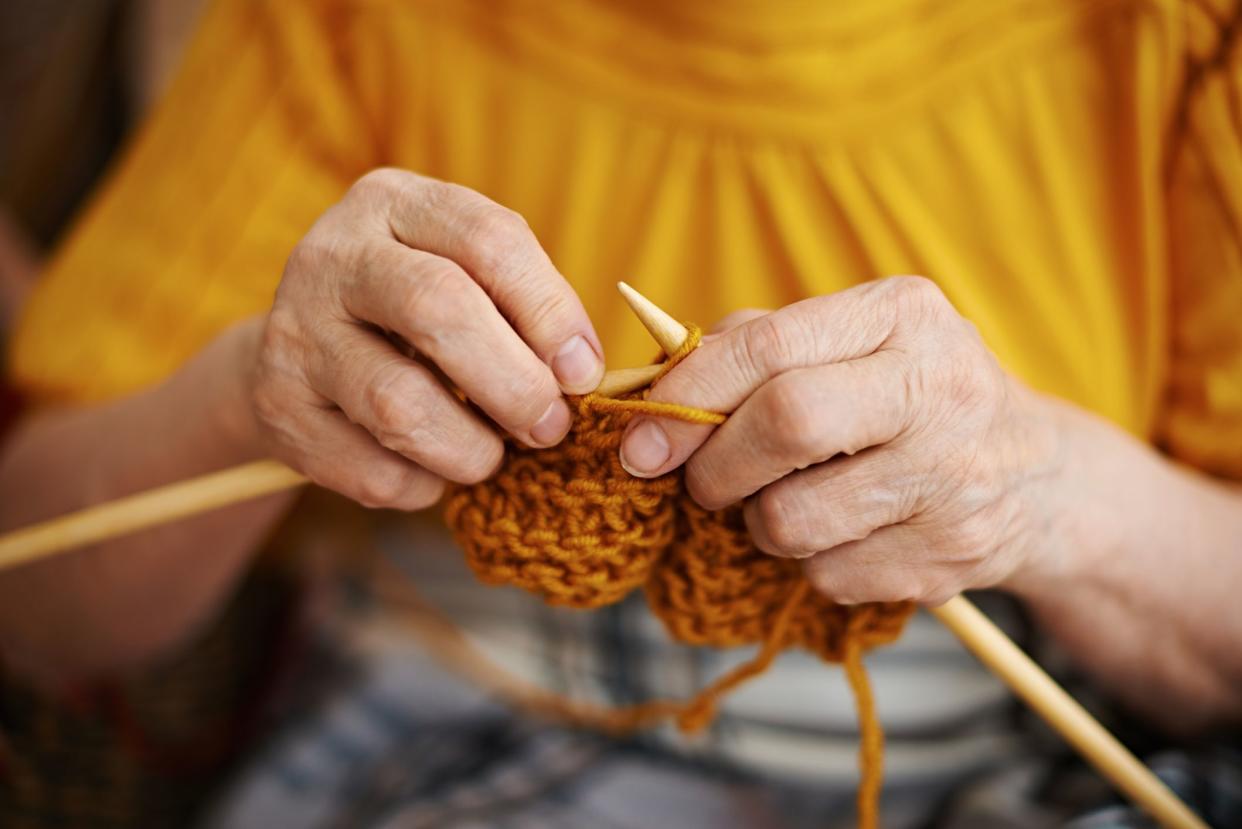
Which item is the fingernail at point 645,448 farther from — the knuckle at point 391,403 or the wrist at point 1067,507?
the wrist at point 1067,507

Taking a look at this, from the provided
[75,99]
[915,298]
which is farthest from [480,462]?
[75,99]

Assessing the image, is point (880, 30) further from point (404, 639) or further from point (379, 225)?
point (404, 639)

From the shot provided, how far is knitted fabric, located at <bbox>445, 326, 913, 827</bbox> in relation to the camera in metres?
0.56

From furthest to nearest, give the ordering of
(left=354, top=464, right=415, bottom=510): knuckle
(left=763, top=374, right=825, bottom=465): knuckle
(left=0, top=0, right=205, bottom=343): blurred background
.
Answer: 1. (left=0, top=0, right=205, bottom=343): blurred background
2. (left=354, top=464, right=415, bottom=510): knuckle
3. (left=763, top=374, right=825, bottom=465): knuckle

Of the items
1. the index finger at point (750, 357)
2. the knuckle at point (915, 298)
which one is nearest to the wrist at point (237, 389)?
the index finger at point (750, 357)

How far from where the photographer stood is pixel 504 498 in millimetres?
590

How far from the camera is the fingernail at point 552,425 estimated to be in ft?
1.78

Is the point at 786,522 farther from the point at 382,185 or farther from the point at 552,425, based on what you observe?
the point at 382,185

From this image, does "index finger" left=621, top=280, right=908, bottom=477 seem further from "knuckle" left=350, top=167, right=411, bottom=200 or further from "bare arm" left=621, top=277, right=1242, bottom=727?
"knuckle" left=350, top=167, right=411, bottom=200

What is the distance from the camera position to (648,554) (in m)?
0.61

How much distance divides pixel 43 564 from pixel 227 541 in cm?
19

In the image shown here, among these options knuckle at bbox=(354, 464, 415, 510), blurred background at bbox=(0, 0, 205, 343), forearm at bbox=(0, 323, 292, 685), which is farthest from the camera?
blurred background at bbox=(0, 0, 205, 343)

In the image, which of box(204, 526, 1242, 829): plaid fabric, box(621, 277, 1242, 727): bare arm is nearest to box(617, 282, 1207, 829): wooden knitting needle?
box(621, 277, 1242, 727): bare arm

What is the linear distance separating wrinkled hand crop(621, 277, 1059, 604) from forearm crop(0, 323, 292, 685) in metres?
0.43
